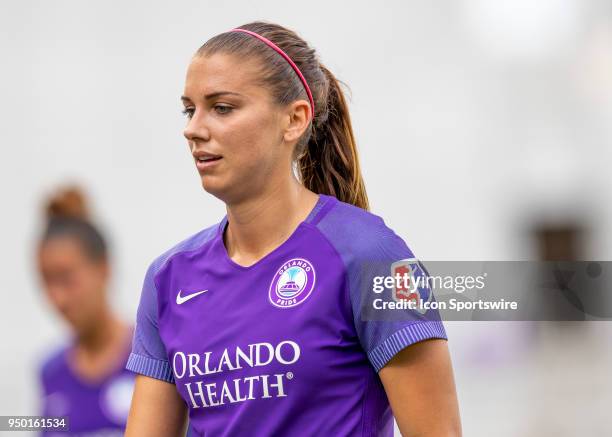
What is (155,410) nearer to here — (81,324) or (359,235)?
(359,235)

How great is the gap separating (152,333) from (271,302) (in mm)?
309

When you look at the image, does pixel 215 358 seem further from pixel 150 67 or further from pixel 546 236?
pixel 150 67

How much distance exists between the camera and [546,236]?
5.88 m

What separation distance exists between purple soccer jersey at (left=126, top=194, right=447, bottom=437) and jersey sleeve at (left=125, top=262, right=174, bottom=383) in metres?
0.05

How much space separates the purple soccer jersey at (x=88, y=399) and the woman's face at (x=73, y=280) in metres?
0.18

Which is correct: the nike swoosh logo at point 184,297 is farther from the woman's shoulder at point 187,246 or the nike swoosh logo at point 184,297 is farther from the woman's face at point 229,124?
the woman's face at point 229,124

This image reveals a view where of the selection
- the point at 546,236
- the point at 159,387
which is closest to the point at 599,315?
the point at 159,387

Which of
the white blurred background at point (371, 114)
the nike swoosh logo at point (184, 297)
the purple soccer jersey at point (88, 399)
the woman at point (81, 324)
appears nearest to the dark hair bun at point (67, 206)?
the woman at point (81, 324)

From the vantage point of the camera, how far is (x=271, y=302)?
6.90 ft

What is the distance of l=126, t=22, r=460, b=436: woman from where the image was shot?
2037 mm

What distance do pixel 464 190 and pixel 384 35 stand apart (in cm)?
123

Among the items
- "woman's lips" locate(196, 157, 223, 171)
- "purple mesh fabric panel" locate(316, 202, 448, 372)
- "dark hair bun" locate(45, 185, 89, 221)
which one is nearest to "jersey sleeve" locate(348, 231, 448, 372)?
"purple mesh fabric panel" locate(316, 202, 448, 372)

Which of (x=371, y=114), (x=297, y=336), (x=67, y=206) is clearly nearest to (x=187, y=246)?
(x=297, y=336)

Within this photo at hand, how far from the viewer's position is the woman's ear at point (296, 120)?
219cm
